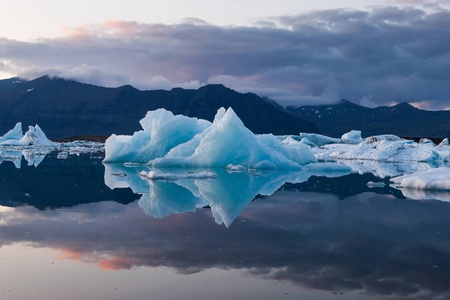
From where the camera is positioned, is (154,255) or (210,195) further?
(210,195)

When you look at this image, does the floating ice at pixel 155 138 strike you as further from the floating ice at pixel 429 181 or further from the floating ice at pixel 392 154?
the floating ice at pixel 392 154

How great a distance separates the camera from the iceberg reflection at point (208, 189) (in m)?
11.3

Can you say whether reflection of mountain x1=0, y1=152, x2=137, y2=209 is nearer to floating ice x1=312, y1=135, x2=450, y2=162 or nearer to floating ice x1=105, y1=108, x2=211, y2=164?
floating ice x1=105, y1=108, x2=211, y2=164

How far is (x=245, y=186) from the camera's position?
1619cm

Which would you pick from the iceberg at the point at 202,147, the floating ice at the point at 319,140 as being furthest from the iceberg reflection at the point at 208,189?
the floating ice at the point at 319,140

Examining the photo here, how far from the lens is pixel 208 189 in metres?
15.0

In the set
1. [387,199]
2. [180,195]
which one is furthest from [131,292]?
[387,199]

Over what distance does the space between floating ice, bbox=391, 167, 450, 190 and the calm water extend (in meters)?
2.15

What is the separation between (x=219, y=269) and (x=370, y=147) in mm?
36175

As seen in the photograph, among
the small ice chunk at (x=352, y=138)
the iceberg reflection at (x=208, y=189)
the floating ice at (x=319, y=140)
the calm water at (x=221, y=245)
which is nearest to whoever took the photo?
the calm water at (x=221, y=245)

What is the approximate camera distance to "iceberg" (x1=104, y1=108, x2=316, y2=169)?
74.7 ft

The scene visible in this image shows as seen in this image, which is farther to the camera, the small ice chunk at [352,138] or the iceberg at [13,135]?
the iceberg at [13,135]

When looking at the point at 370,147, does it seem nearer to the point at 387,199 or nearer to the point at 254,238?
the point at 387,199

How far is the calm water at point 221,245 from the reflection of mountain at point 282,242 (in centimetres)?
2
